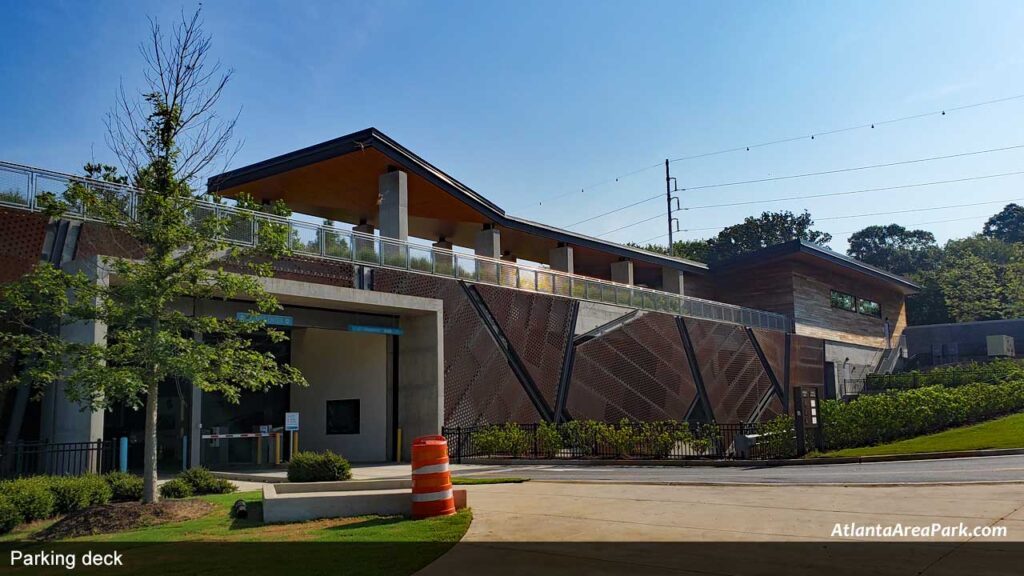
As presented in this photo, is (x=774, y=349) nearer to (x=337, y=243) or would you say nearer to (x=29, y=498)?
(x=337, y=243)

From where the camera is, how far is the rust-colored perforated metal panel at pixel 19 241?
18375 mm

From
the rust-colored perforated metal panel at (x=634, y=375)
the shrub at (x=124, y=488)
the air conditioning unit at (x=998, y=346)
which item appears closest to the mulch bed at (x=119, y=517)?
the shrub at (x=124, y=488)

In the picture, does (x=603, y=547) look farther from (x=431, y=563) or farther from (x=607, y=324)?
(x=607, y=324)

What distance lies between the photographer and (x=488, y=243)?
36438mm

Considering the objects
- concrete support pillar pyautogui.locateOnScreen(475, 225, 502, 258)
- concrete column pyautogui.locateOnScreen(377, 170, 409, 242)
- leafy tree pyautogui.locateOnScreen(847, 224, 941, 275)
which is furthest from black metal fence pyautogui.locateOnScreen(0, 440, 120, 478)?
leafy tree pyautogui.locateOnScreen(847, 224, 941, 275)

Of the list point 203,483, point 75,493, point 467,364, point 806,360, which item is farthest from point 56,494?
point 806,360

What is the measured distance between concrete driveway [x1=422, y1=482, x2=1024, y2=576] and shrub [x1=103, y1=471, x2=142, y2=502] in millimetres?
6167

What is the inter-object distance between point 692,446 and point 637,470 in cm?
321

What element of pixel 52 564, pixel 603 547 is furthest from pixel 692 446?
pixel 52 564

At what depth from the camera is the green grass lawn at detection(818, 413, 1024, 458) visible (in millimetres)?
20469

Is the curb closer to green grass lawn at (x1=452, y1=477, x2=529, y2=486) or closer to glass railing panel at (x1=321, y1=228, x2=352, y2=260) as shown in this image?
green grass lawn at (x1=452, y1=477, x2=529, y2=486)

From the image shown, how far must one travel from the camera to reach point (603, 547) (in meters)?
8.40

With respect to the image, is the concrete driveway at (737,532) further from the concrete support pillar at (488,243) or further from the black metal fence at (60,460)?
the concrete support pillar at (488,243)

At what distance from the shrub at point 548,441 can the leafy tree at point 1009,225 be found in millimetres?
141319
